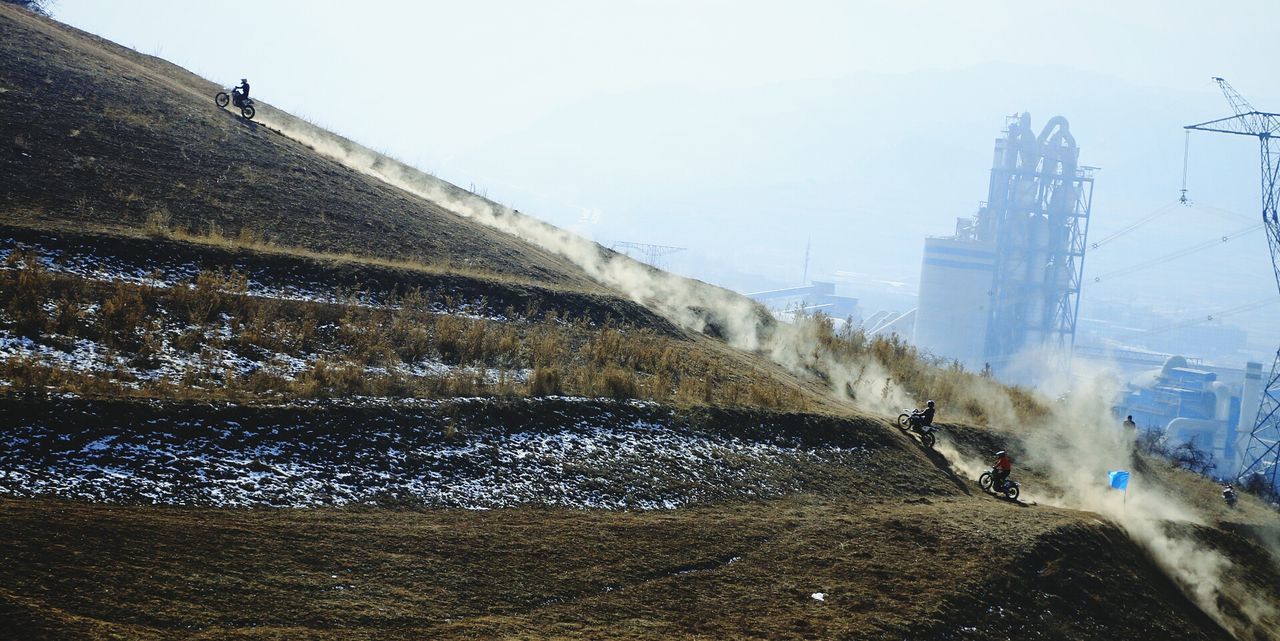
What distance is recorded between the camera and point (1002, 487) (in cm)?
3278

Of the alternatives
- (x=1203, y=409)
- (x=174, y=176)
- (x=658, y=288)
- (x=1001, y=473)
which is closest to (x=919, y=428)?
(x=1001, y=473)

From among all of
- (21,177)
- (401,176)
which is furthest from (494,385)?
(401,176)

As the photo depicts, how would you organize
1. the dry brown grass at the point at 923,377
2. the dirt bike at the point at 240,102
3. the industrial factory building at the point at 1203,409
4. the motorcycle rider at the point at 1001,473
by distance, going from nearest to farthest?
the motorcycle rider at the point at 1001,473 < the dry brown grass at the point at 923,377 < the dirt bike at the point at 240,102 < the industrial factory building at the point at 1203,409

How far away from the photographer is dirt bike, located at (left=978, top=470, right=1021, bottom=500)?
107ft

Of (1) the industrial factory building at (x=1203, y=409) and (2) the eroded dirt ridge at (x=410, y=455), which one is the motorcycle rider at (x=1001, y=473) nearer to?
(2) the eroded dirt ridge at (x=410, y=455)

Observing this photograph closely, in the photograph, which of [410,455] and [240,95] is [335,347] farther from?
[240,95]

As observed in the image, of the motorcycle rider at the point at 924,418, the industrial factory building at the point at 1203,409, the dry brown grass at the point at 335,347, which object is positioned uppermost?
the dry brown grass at the point at 335,347

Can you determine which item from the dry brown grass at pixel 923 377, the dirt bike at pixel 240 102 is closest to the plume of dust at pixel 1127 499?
the dry brown grass at pixel 923 377

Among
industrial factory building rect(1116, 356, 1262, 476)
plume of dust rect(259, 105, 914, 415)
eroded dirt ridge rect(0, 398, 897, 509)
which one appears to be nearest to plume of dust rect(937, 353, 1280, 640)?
plume of dust rect(259, 105, 914, 415)

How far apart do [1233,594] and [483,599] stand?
22.8 metres

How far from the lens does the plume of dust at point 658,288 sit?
4666 cm

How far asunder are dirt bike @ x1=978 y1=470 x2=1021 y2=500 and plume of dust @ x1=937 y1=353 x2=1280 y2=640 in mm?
1880

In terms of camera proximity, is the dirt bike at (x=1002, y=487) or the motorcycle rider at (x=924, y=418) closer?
the dirt bike at (x=1002, y=487)

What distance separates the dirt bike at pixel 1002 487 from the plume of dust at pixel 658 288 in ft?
28.5
